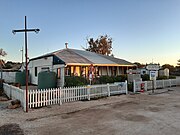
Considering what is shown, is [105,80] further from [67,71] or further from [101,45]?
[101,45]

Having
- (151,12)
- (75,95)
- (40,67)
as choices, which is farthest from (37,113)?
(151,12)

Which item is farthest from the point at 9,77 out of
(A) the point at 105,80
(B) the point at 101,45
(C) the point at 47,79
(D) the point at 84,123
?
(B) the point at 101,45

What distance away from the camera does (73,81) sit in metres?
13.8

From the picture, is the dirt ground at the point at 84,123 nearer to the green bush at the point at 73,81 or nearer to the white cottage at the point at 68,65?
the green bush at the point at 73,81

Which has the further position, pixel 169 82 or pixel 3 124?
pixel 169 82

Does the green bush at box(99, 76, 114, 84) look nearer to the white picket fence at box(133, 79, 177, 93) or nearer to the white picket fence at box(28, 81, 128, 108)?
the white picket fence at box(133, 79, 177, 93)

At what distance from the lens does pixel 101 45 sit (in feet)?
154

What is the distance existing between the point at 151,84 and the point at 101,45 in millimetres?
→ 31687

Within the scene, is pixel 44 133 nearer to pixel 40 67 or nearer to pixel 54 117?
pixel 54 117

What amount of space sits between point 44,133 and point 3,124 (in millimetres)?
2019

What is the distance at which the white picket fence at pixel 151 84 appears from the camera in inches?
581

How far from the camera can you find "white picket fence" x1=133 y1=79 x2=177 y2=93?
14759 mm

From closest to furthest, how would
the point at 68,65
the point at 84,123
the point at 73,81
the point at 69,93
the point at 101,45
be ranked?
the point at 84,123 → the point at 69,93 → the point at 73,81 → the point at 68,65 → the point at 101,45

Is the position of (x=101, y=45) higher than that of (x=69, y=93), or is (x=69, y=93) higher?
(x=101, y=45)
